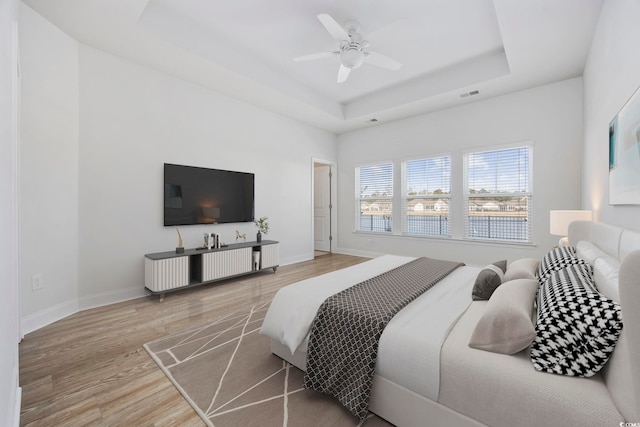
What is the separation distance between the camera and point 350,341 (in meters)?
1.49

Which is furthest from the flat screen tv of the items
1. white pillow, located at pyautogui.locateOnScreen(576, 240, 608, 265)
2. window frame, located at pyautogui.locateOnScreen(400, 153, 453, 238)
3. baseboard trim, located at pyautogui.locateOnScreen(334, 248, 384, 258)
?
white pillow, located at pyautogui.locateOnScreen(576, 240, 608, 265)

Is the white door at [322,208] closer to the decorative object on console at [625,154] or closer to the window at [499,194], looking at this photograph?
the window at [499,194]

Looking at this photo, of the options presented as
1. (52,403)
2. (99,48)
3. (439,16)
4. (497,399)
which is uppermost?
(439,16)

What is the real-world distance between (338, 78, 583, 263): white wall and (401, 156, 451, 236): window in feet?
0.48

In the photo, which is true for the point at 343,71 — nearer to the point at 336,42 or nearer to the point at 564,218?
the point at 336,42

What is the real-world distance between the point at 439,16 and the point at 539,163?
2564mm

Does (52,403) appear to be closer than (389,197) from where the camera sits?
Yes

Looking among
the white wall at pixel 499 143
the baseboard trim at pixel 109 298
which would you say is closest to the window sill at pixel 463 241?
the white wall at pixel 499 143

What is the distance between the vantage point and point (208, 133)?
406 cm

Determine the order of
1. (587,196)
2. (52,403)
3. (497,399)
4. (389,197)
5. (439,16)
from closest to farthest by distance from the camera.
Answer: (497,399), (52,403), (439,16), (587,196), (389,197)

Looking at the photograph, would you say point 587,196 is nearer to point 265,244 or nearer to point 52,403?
point 265,244

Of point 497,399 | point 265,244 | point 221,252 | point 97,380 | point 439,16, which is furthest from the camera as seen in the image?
point 265,244

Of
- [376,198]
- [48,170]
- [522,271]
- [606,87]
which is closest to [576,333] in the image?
[522,271]

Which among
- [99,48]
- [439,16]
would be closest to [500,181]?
[439,16]
